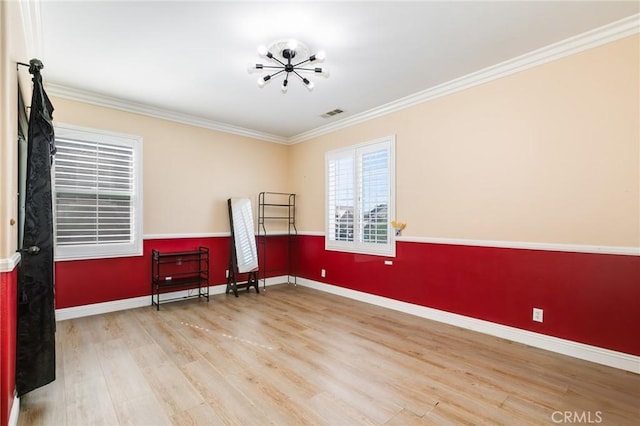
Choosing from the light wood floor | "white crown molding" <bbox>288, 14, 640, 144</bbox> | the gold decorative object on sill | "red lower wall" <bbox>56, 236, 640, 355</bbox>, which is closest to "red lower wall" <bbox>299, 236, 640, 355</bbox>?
"red lower wall" <bbox>56, 236, 640, 355</bbox>

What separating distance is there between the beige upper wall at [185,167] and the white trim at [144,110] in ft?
0.21

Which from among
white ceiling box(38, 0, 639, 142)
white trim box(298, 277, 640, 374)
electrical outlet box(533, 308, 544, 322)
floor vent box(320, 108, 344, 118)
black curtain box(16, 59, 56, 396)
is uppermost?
white ceiling box(38, 0, 639, 142)

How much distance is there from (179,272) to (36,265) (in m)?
2.55

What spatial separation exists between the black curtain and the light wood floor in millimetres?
229

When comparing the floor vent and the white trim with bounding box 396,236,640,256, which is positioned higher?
the floor vent

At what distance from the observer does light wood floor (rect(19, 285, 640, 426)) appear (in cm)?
195

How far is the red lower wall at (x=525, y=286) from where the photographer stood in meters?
2.52

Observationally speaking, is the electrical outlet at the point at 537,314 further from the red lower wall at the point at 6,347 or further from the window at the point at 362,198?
the red lower wall at the point at 6,347

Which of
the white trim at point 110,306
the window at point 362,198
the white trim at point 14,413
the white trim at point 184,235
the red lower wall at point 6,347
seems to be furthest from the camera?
the white trim at point 184,235

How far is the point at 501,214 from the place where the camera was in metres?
3.19

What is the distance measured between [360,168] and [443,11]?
249 centimetres

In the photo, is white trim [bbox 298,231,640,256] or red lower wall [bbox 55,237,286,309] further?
red lower wall [bbox 55,237,286,309]

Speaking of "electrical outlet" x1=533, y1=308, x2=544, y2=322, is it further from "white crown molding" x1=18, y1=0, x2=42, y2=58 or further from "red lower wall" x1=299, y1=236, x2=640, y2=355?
"white crown molding" x1=18, y1=0, x2=42, y2=58

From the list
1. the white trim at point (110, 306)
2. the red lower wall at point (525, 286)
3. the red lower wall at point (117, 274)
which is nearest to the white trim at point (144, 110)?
the red lower wall at point (117, 274)
